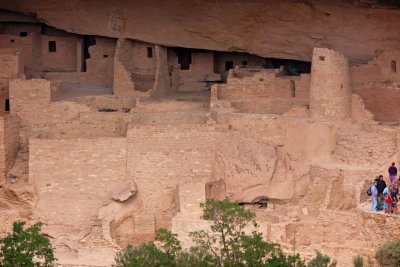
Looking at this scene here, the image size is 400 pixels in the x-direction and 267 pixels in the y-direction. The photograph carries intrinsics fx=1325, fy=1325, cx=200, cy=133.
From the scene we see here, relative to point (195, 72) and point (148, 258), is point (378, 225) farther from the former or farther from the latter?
point (195, 72)

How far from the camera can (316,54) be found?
79.9ft

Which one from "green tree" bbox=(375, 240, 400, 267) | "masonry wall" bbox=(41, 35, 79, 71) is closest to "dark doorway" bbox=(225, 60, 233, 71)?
"masonry wall" bbox=(41, 35, 79, 71)

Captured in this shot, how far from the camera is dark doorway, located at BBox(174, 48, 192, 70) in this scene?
94.3ft

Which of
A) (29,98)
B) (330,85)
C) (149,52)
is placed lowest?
(29,98)

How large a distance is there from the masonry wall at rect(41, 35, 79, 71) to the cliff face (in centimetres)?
76

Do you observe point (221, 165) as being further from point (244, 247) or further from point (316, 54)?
point (244, 247)

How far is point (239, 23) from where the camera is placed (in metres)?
26.8

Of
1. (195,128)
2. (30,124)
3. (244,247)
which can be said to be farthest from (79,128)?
(244,247)

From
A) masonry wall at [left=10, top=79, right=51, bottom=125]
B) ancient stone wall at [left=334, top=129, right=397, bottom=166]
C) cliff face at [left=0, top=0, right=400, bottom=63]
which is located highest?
cliff face at [left=0, top=0, right=400, bottom=63]

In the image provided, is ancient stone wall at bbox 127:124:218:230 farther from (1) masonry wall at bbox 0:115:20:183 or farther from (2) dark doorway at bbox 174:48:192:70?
(2) dark doorway at bbox 174:48:192:70

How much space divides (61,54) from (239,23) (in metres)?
4.60

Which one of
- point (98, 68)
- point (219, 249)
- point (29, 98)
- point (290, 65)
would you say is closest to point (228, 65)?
point (290, 65)

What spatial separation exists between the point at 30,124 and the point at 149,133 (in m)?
2.73

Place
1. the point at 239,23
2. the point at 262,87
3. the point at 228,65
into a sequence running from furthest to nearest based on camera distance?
1. the point at 228,65
2. the point at 239,23
3. the point at 262,87
